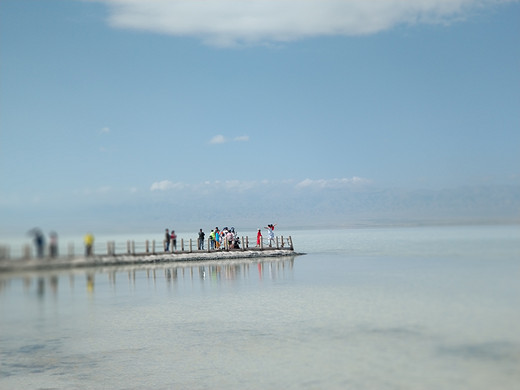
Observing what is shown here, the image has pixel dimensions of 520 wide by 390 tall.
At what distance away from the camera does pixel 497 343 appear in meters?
8.73

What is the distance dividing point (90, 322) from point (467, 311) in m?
8.68

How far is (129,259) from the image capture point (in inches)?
441

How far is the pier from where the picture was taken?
1.87 metres

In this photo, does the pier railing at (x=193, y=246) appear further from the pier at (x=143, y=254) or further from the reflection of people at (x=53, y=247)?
the reflection of people at (x=53, y=247)

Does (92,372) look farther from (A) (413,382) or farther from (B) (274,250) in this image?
(B) (274,250)

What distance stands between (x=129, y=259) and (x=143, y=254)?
8.29 ft

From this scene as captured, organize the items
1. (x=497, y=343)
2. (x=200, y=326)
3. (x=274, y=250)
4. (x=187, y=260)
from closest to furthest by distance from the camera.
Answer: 1. (x=497, y=343)
2. (x=200, y=326)
3. (x=187, y=260)
4. (x=274, y=250)

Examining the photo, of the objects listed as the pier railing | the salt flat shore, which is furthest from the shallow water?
the pier railing

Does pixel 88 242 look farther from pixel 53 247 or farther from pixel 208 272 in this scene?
pixel 208 272

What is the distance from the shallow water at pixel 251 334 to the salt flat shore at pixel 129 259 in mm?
44

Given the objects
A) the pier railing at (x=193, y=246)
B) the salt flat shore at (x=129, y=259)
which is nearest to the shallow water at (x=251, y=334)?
the salt flat shore at (x=129, y=259)

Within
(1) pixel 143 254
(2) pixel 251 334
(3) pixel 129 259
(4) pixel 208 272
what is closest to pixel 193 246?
(4) pixel 208 272

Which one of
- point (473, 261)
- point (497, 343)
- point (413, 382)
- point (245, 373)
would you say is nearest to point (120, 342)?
point (245, 373)

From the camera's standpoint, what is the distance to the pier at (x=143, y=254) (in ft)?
6.14
